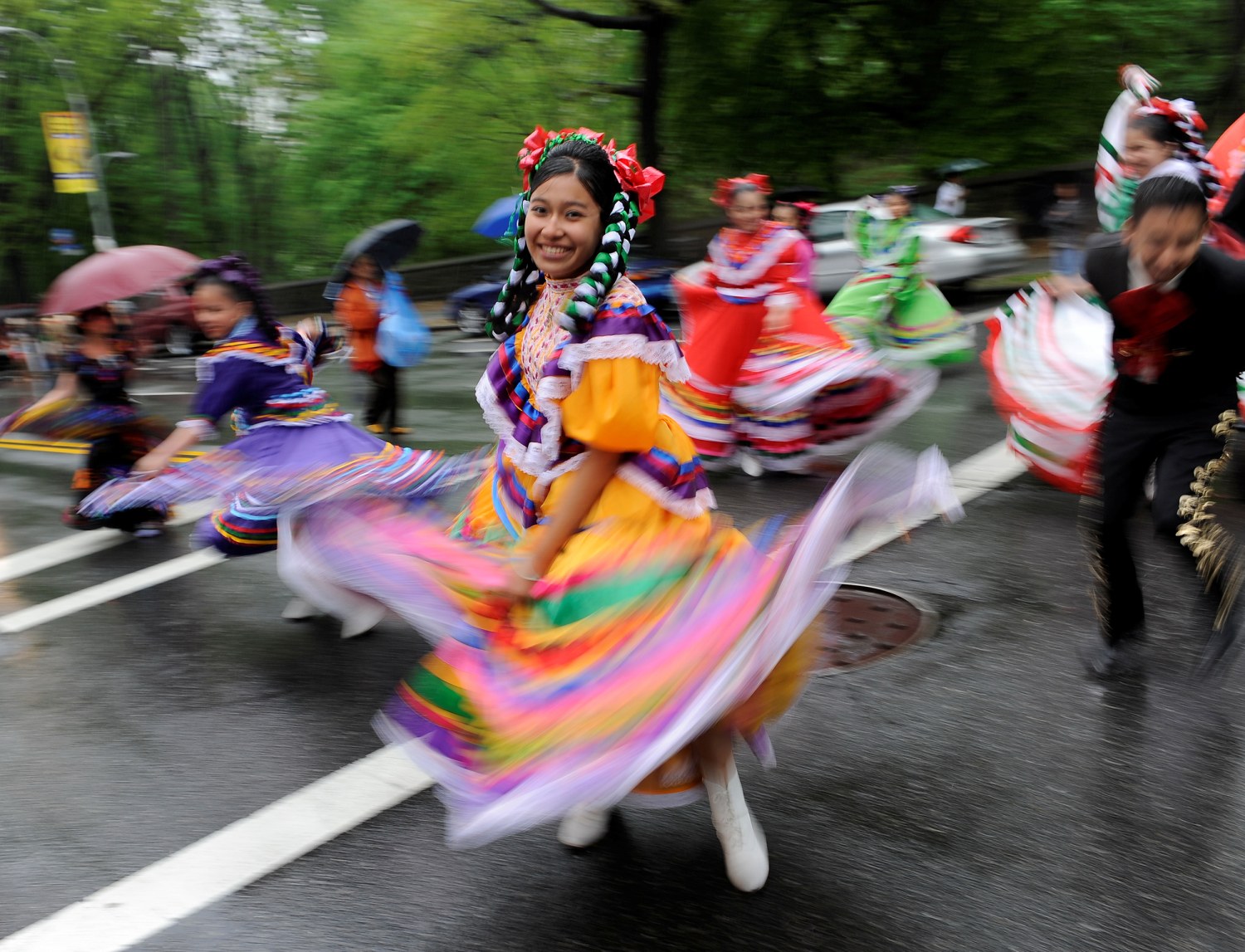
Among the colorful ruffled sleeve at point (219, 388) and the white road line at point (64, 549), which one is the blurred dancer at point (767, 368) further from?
the white road line at point (64, 549)

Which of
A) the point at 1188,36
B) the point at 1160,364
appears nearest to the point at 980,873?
the point at 1160,364

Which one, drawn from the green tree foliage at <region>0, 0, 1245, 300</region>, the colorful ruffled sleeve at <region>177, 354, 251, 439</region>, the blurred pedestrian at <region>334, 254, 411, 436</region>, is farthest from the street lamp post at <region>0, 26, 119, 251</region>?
the colorful ruffled sleeve at <region>177, 354, 251, 439</region>

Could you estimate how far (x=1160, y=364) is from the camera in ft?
12.1

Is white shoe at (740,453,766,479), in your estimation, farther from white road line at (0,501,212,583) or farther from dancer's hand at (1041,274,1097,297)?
white road line at (0,501,212,583)

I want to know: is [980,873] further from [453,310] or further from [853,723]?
[453,310]

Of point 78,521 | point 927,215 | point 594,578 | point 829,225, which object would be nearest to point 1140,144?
point 594,578

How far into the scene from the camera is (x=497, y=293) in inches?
687

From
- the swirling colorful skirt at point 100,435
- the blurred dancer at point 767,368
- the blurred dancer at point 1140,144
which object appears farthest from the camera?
the blurred dancer at point 767,368

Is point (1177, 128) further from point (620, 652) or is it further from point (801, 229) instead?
point (620, 652)

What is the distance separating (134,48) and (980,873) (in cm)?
2918

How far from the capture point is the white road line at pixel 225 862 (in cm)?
305

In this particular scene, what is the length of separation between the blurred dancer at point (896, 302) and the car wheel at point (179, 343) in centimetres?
1263

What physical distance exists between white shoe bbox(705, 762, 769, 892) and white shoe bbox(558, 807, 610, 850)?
40cm

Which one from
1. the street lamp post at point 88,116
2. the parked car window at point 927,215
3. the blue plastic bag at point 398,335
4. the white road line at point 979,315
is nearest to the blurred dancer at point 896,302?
the blue plastic bag at point 398,335
